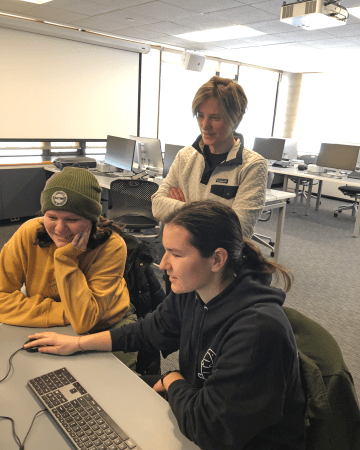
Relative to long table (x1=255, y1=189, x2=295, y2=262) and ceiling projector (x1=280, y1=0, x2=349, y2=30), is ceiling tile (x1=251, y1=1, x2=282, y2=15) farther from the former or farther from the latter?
long table (x1=255, y1=189, x2=295, y2=262)

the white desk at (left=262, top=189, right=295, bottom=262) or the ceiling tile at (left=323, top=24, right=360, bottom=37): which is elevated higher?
the ceiling tile at (left=323, top=24, right=360, bottom=37)

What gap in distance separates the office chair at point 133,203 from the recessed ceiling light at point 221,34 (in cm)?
293

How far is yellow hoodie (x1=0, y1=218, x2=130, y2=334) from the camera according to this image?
1.30m

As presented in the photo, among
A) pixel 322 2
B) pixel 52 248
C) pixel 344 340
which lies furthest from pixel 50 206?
pixel 322 2

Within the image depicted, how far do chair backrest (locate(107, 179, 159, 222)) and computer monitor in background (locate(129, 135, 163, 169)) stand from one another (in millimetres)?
1226

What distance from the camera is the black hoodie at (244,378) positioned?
0.82 m

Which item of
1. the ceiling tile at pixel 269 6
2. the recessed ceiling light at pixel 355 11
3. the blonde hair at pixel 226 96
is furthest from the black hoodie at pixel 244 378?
the recessed ceiling light at pixel 355 11

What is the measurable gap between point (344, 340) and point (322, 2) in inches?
120

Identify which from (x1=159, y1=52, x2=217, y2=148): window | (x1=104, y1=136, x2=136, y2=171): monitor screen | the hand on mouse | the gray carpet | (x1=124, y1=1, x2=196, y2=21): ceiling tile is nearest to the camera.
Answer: the hand on mouse

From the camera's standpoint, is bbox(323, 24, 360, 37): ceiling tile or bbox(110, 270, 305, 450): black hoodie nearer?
bbox(110, 270, 305, 450): black hoodie

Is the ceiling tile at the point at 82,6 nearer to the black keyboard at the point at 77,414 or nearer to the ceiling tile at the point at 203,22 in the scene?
the ceiling tile at the point at 203,22

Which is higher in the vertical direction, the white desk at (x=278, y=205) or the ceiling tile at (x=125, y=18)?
the ceiling tile at (x=125, y=18)

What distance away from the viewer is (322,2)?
11.5 ft

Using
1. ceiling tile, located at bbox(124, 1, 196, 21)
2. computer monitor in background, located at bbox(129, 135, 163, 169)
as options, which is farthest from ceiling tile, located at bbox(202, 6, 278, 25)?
computer monitor in background, located at bbox(129, 135, 163, 169)
